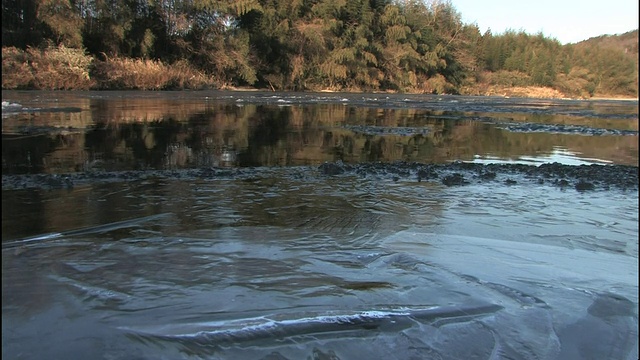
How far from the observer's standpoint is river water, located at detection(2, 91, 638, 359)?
2.50 m

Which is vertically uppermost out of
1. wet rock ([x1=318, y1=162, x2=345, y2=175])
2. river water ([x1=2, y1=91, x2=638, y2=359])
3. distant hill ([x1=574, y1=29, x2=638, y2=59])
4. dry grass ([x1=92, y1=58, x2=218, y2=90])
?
dry grass ([x1=92, y1=58, x2=218, y2=90])

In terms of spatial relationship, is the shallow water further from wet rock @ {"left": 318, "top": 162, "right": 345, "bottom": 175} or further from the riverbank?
the riverbank

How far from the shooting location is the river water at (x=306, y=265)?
2.50 meters

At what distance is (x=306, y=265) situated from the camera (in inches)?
Answer: 139

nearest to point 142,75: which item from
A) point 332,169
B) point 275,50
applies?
point 275,50

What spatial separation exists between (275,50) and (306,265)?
138 ft

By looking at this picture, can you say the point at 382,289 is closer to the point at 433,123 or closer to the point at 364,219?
the point at 364,219

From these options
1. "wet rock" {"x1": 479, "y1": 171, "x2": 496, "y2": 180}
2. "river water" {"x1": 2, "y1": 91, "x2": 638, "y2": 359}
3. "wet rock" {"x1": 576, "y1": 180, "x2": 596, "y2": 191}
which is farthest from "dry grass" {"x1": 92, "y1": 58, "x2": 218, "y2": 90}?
"wet rock" {"x1": 576, "y1": 180, "x2": 596, "y2": 191}

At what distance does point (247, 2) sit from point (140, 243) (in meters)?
38.8

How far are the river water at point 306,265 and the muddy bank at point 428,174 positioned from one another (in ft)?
0.35

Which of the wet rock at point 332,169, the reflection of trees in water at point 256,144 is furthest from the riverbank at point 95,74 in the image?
the wet rock at point 332,169

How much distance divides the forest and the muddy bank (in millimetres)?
6724

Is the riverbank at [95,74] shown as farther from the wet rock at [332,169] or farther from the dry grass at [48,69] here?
the wet rock at [332,169]

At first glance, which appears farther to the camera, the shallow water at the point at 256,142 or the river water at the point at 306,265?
the shallow water at the point at 256,142
